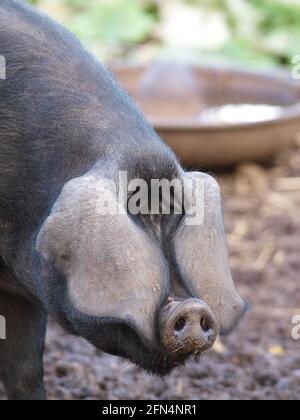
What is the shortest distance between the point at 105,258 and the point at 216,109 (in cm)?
326

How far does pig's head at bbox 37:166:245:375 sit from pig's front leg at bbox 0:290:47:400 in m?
0.49

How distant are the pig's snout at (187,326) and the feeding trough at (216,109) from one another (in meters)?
2.57

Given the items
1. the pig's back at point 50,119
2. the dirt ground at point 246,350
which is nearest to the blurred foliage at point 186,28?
the dirt ground at point 246,350

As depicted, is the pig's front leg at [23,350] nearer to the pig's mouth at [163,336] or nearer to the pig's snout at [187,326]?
the pig's mouth at [163,336]

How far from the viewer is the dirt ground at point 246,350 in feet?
7.82

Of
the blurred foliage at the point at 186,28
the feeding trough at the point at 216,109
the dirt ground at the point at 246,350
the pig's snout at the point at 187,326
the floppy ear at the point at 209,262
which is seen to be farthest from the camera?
the blurred foliage at the point at 186,28

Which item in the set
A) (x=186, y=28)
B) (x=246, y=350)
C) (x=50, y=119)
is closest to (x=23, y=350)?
(x=50, y=119)

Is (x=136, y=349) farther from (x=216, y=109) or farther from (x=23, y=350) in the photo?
(x=216, y=109)

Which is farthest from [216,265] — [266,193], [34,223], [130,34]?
[130,34]

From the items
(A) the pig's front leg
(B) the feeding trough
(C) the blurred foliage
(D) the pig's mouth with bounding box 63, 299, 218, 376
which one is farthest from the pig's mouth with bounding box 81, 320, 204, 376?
(C) the blurred foliage

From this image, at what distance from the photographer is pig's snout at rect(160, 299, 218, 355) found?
143 centimetres

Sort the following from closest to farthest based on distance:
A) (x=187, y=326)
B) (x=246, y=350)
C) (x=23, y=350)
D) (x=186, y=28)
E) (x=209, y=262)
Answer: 1. (x=187, y=326)
2. (x=209, y=262)
3. (x=23, y=350)
4. (x=246, y=350)
5. (x=186, y=28)

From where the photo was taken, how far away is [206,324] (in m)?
1.45
